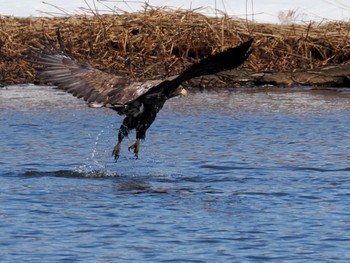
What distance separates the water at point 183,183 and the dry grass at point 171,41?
77.6 inches

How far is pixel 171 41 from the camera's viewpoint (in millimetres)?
14953

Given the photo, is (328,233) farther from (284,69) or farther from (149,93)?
(284,69)

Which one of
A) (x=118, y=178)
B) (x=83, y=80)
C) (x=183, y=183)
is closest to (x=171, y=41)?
(x=83, y=80)

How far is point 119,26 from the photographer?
50.4 feet

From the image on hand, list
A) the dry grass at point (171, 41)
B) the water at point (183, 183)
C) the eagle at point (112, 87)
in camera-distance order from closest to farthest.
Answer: the water at point (183, 183)
the eagle at point (112, 87)
the dry grass at point (171, 41)

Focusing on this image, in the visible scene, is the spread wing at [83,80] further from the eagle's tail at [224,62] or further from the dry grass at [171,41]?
the dry grass at [171,41]

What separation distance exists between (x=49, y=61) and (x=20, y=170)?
3.19ft

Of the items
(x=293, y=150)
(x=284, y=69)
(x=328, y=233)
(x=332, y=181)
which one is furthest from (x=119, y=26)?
(x=328, y=233)

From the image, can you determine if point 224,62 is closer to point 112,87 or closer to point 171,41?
point 112,87

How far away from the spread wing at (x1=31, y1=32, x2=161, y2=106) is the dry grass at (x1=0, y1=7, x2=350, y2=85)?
18.6 feet

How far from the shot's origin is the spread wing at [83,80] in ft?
27.2

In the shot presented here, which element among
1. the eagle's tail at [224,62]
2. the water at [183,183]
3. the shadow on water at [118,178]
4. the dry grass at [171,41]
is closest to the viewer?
the water at [183,183]

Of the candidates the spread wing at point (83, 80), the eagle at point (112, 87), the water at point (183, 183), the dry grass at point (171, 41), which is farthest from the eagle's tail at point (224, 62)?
the dry grass at point (171, 41)

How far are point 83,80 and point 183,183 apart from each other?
1.22 metres
